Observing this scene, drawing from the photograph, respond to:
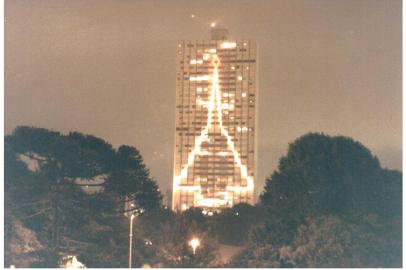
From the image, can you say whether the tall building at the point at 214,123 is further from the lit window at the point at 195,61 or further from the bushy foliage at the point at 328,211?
the bushy foliage at the point at 328,211

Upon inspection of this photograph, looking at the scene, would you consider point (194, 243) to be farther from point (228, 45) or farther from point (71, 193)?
point (228, 45)

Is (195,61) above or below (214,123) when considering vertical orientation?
above

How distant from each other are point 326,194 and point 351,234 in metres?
1.51

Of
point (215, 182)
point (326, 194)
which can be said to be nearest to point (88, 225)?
point (326, 194)

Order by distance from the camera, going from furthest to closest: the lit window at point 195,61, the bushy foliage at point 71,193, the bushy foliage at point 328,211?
the lit window at point 195,61
the bushy foliage at point 71,193
the bushy foliage at point 328,211

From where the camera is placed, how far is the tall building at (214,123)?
2184 centimetres

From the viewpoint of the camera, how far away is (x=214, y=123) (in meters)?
23.4

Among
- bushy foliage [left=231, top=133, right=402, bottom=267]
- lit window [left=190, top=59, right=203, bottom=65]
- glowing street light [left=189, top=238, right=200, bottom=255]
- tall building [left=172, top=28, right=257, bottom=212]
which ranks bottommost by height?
glowing street light [left=189, top=238, right=200, bottom=255]

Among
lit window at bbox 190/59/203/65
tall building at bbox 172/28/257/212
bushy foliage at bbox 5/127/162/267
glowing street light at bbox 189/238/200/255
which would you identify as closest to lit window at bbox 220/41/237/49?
tall building at bbox 172/28/257/212

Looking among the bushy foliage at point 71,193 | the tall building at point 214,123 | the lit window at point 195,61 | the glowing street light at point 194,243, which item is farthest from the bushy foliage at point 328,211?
the lit window at point 195,61

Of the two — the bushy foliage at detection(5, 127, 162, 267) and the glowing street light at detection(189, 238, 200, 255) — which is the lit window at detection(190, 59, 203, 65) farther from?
the glowing street light at detection(189, 238, 200, 255)

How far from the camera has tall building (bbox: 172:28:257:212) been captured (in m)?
21.8

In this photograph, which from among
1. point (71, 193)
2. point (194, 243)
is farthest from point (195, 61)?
point (194, 243)

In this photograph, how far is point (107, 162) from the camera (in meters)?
15.7
